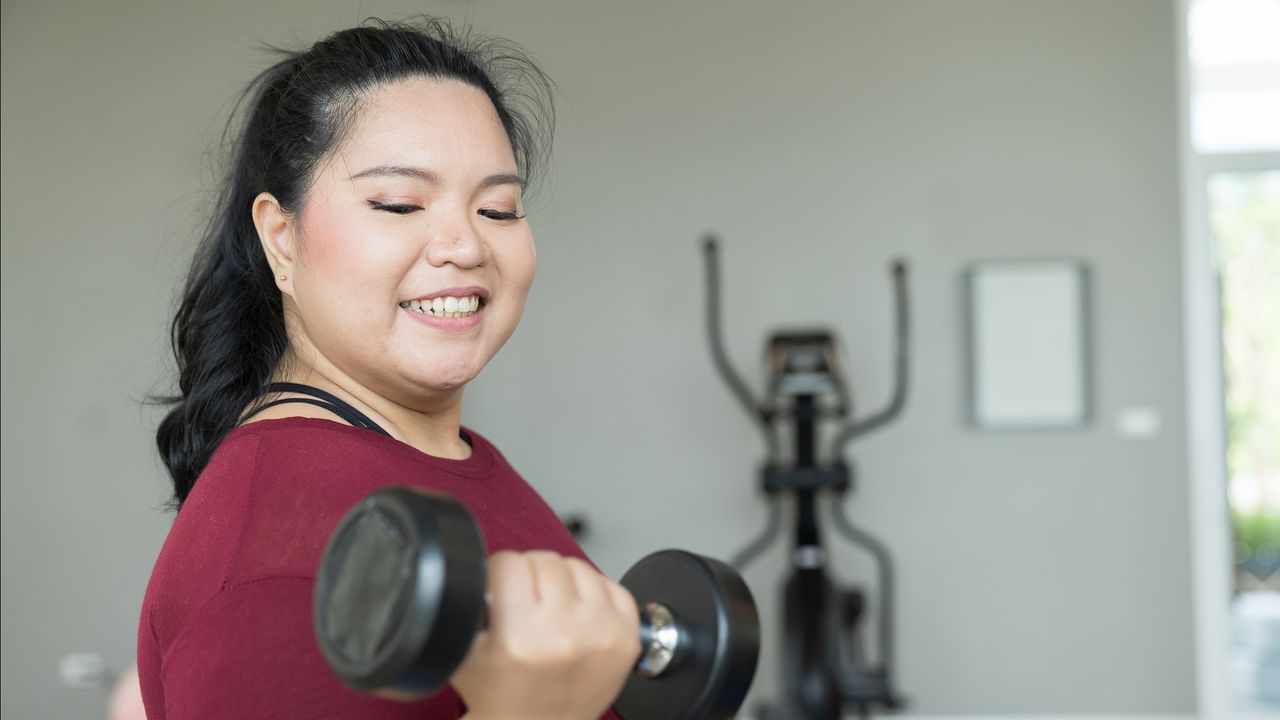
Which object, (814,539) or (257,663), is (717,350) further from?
(257,663)

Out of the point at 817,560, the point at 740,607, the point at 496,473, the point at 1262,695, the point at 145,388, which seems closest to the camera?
the point at 740,607

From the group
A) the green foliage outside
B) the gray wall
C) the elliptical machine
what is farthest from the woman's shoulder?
the green foliage outside

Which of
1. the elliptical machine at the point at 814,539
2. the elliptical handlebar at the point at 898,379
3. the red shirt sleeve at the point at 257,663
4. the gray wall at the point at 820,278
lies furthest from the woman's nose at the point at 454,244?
the gray wall at the point at 820,278

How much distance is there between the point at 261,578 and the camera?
0.54 metres

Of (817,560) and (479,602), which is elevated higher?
(479,602)

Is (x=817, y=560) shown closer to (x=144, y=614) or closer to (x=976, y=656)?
(x=976, y=656)

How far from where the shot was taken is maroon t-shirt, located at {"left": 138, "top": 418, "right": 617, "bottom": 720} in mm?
527

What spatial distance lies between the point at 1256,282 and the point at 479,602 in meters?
4.14

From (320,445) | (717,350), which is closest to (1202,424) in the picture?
(717,350)

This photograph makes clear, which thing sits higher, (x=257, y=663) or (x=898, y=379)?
(x=898, y=379)

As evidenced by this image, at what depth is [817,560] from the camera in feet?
10.00

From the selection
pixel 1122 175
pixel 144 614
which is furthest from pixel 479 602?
pixel 1122 175

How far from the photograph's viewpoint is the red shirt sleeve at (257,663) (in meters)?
0.52

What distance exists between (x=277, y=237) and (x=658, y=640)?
1.33ft
